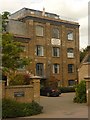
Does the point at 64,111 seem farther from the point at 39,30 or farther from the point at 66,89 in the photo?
the point at 39,30

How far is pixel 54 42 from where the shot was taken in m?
56.6

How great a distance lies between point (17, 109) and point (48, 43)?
3555 centimetres

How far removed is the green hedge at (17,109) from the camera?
19.8 metres

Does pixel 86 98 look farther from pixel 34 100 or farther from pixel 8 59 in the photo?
pixel 8 59

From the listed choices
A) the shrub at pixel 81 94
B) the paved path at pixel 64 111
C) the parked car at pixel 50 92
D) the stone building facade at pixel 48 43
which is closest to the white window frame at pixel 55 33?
the stone building facade at pixel 48 43

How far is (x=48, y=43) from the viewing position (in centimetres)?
5528

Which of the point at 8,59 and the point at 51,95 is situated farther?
the point at 51,95

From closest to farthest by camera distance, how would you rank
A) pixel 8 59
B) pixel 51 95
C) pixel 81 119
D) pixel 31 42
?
pixel 81 119 < pixel 8 59 < pixel 51 95 < pixel 31 42

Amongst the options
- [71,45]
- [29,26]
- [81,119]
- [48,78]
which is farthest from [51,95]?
[81,119]

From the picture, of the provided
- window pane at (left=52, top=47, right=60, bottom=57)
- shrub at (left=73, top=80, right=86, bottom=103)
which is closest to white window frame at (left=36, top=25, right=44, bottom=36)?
window pane at (left=52, top=47, right=60, bottom=57)

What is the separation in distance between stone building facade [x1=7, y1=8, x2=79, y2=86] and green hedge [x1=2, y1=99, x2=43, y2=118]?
28.5 m

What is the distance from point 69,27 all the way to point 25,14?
968 cm

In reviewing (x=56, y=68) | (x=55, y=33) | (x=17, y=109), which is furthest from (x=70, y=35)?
(x=17, y=109)

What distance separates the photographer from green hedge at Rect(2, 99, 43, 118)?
19794mm
